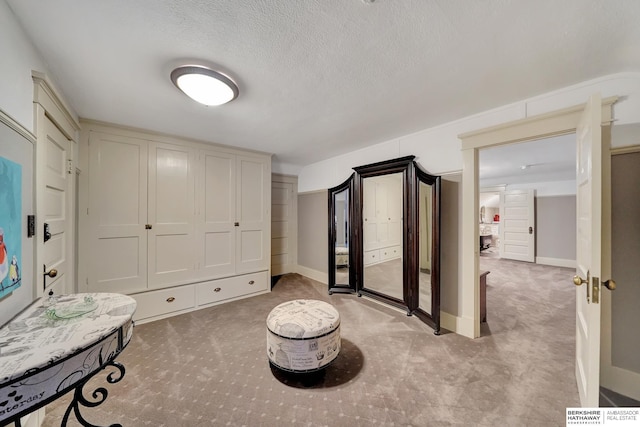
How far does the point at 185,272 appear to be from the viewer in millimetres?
3000

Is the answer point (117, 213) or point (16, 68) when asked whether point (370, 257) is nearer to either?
point (117, 213)

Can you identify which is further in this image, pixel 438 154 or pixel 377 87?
pixel 438 154

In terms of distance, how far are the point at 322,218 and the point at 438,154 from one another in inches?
87.4

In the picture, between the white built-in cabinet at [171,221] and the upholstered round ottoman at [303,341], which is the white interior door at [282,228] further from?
the upholstered round ottoman at [303,341]

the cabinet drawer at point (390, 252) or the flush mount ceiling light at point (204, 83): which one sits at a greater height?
the flush mount ceiling light at point (204, 83)

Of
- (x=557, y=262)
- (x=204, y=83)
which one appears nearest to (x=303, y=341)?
(x=204, y=83)

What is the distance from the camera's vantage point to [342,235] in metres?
3.73

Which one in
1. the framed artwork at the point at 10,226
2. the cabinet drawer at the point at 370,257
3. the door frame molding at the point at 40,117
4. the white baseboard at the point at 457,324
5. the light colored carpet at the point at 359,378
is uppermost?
the door frame molding at the point at 40,117

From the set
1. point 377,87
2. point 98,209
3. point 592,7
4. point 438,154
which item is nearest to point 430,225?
point 438,154

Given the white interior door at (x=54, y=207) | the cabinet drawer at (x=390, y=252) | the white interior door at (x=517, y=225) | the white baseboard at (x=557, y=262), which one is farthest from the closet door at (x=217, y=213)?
the white baseboard at (x=557, y=262)

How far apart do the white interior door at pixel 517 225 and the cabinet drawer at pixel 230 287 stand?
662 cm

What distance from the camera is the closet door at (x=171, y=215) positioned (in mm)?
2797

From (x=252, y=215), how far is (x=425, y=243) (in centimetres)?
251

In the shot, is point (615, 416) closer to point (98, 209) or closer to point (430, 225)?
point (430, 225)
